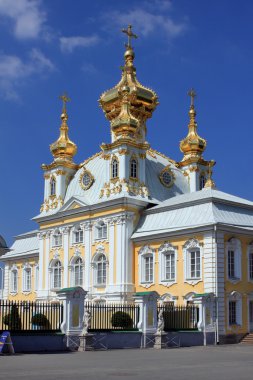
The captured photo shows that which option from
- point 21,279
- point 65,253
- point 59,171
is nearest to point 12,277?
point 21,279

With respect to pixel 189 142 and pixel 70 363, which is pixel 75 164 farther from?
pixel 70 363

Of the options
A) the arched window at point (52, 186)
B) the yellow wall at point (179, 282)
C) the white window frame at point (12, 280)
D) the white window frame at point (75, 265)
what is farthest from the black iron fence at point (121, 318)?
the white window frame at point (12, 280)

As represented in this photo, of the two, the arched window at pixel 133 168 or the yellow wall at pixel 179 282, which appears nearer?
the yellow wall at pixel 179 282

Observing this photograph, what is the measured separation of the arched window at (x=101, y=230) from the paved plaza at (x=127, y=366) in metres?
17.2

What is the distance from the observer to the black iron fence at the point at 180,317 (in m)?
29.1

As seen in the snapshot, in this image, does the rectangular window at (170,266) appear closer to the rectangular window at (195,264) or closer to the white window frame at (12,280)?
the rectangular window at (195,264)

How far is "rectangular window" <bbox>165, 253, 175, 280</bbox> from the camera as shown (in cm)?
3462

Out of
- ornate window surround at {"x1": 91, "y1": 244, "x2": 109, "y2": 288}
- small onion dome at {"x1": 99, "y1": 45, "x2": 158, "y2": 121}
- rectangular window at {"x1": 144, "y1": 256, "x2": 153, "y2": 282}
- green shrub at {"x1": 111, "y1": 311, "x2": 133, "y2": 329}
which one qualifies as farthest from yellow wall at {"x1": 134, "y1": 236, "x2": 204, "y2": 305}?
small onion dome at {"x1": 99, "y1": 45, "x2": 158, "y2": 121}

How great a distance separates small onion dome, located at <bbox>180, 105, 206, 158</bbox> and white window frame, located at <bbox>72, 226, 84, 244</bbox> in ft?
32.3

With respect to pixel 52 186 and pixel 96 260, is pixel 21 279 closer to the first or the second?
pixel 52 186

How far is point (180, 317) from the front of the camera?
29375mm

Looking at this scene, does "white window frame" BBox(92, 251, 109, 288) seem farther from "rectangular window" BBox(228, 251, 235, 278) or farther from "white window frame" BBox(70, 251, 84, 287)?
"rectangular window" BBox(228, 251, 235, 278)

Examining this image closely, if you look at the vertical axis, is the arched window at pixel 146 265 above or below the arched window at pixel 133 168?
below

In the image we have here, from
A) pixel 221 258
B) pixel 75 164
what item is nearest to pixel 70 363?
pixel 221 258
